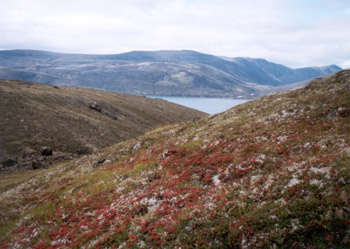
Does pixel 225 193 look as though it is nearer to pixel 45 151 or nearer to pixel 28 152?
pixel 45 151

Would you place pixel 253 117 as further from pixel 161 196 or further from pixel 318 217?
pixel 318 217

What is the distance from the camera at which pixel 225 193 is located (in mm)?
13203

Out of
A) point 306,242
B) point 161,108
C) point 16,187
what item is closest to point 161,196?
point 306,242

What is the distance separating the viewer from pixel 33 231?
682 inches

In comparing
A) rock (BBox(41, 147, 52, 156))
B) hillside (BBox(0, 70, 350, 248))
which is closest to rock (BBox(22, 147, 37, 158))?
rock (BBox(41, 147, 52, 156))

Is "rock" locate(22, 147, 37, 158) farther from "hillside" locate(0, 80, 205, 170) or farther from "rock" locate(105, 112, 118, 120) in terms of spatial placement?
"rock" locate(105, 112, 118, 120)

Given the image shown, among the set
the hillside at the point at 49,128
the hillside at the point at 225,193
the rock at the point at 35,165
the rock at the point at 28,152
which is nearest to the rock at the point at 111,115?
the hillside at the point at 49,128

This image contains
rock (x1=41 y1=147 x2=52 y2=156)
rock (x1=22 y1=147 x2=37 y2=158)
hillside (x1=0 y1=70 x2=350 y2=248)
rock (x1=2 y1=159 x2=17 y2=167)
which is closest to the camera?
hillside (x1=0 y1=70 x2=350 y2=248)

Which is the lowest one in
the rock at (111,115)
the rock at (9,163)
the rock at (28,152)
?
the rock at (9,163)

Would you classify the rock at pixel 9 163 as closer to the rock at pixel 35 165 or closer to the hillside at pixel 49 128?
the hillside at pixel 49 128

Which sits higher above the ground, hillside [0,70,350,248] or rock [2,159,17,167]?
→ hillside [0,70,350,248]

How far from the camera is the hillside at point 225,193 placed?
9828 millimetres

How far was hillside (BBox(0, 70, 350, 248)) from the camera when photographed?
9828 mm

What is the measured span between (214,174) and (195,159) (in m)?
3.49
